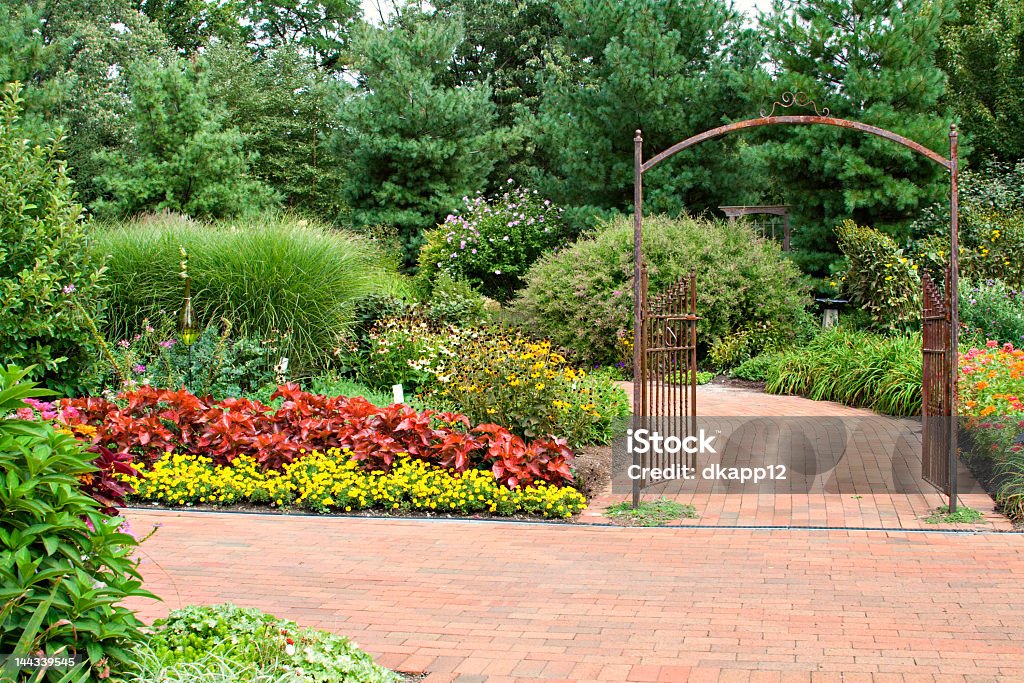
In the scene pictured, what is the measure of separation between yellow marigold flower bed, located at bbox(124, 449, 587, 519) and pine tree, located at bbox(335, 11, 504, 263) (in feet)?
46.5

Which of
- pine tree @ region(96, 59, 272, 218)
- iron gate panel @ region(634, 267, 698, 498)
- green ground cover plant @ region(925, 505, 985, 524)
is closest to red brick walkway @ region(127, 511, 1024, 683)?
green ground cover plant @ region(925, 505, 985, 524)

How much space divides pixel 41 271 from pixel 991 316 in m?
10.8

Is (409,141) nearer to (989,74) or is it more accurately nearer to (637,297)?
(989,74)

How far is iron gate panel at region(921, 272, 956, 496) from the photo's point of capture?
6.63 metres

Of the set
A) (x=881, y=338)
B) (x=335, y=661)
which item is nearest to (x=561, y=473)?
(x=335, y=661)

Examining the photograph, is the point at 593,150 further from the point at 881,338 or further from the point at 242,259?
the point at 242,259

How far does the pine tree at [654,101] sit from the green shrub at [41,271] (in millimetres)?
10642

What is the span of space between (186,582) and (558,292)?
9402 mm

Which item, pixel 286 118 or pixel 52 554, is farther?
pixel 286 118

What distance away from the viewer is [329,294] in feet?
35.6

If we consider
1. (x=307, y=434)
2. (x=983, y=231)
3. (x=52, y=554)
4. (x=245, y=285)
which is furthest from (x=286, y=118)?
(x=52, y=554)

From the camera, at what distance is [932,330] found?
702 centimetres

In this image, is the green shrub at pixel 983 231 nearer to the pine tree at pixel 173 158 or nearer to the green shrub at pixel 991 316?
the green shrub at pixel 991 316

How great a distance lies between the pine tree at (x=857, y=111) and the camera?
1597cm
